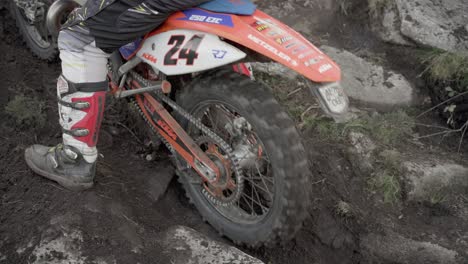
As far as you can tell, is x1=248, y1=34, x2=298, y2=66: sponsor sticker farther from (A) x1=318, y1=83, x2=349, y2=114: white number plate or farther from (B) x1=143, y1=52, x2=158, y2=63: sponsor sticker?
(B) x1=143, y1=52, x2=158, y2=63: sponsor sticker

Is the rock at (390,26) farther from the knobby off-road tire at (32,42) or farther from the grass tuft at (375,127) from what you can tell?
the knobby off-road tire at (32,42)

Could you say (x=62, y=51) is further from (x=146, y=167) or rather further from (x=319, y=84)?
(x=319, y=84)

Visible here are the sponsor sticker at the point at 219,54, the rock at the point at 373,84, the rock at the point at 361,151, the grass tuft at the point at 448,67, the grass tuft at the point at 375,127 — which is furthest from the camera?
the rock at the point at 373,84

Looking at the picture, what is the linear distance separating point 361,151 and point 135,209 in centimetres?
160

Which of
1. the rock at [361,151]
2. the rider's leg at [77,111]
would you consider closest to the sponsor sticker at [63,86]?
the rider's leg at [77,111]

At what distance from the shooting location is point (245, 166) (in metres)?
2.54

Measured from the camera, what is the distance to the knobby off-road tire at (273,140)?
221cm

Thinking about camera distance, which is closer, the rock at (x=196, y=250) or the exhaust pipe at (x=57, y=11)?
the rock at (x=196, y=250)

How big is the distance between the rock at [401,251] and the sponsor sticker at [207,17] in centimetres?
160

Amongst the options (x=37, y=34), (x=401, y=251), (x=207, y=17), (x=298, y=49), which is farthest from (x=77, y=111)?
(x=401, y=251)

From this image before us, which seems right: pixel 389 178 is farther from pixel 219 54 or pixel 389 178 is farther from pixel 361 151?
pixel 219 54

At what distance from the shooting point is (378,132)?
11.1 ft

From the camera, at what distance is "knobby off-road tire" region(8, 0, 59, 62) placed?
151 inches

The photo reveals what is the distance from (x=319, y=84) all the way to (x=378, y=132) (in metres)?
1.55
